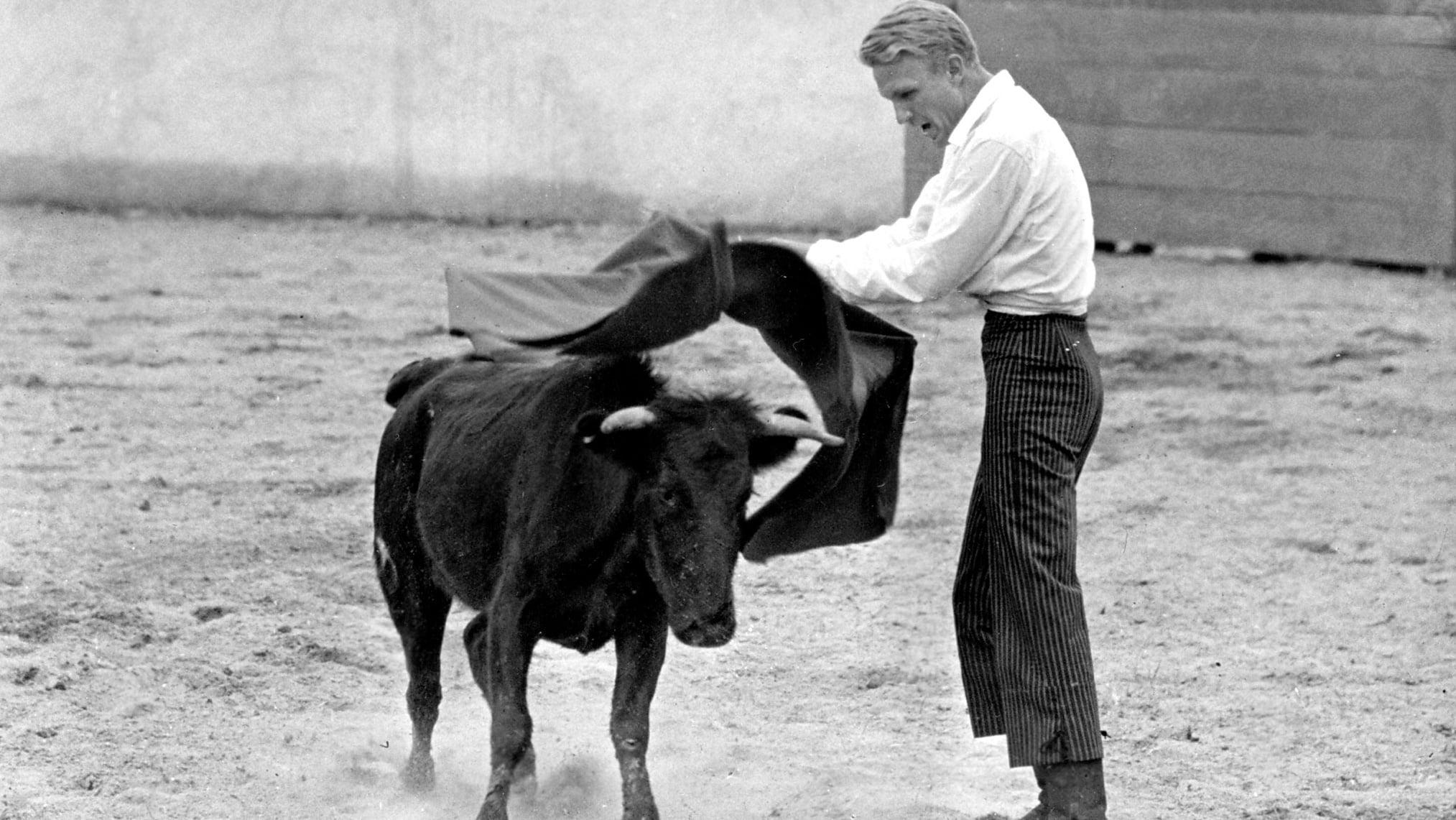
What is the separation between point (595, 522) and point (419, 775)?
3.60 ft

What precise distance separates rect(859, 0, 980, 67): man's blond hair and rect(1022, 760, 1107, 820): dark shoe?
5.16ft

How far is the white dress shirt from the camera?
4.20 meters

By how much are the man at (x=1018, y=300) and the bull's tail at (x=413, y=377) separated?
1.60m

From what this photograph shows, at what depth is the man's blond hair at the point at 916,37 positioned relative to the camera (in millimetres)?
4172

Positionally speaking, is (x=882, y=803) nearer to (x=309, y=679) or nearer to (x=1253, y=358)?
(x=309, y=679)

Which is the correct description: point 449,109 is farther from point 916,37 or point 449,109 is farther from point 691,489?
point 916,37

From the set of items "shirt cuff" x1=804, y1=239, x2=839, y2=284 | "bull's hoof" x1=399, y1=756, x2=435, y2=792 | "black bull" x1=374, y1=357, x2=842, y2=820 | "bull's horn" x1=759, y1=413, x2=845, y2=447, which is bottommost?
"bull's hoof" x1=399, y1=756, x2=435, y2=792

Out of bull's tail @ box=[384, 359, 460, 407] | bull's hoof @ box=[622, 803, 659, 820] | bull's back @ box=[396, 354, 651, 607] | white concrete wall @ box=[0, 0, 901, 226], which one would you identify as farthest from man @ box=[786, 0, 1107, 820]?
white concrete wall @ box=[0, 0, 901, 226]

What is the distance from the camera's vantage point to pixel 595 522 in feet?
15.2

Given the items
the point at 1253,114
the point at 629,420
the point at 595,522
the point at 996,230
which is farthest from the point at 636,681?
the point at 1253,114

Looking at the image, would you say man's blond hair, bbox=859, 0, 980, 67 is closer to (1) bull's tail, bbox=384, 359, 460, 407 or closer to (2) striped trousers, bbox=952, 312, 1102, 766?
(2) striped trousers, bbox=952, 312, 1102, 766

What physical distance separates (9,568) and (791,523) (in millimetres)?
3134

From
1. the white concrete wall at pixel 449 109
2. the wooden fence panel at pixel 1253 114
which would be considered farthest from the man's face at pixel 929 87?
the white concrete wall at pixel 449 109

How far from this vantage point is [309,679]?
19.5 feet
